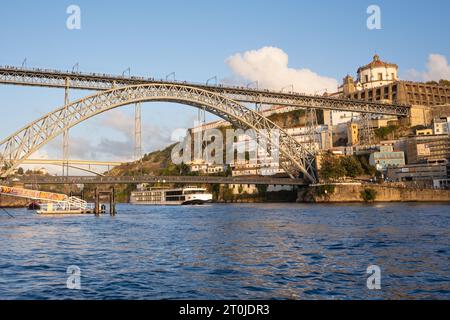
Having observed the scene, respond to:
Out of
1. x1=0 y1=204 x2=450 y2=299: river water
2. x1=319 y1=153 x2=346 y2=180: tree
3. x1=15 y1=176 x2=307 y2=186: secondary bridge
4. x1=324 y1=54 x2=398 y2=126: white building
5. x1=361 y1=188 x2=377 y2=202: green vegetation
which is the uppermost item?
x1=324 y1=54 x2=398 y2=126: white building

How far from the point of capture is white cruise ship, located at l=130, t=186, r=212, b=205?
8981 cm

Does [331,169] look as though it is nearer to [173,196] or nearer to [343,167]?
[343,167]

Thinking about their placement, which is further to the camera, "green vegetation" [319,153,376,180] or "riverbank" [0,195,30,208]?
"riverbank" [0,195,30,208]

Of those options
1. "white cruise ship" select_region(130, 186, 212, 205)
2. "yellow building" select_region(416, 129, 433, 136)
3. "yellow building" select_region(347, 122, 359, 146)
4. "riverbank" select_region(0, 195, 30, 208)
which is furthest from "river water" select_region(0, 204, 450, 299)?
"riverbank" select_region(0, 195, 30, 208)

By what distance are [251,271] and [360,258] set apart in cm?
439

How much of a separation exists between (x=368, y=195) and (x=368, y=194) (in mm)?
155

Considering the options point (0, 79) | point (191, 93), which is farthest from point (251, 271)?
point (191, 93)

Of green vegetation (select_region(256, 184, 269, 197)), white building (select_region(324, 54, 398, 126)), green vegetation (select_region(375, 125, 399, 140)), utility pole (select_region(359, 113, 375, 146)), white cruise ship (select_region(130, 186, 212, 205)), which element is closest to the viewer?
utility pole (select_region(359, 113, 375, 146))

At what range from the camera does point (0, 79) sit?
169 feet

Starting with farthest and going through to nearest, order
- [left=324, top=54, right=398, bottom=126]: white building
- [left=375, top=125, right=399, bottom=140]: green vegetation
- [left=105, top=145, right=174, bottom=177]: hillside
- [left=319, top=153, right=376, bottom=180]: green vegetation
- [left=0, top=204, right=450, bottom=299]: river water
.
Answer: [left=105, top=145, right=174, bottom=177]: hillside, [left=324, top=54, right=398, bottom=126]: white building, [left=375, top=125, right=399, bottom=140]: green vegetation, [left=319, top=153, right=376, bottom=180]: green vegetation, [left=0, top=204, right=450, bottom=299]: river water

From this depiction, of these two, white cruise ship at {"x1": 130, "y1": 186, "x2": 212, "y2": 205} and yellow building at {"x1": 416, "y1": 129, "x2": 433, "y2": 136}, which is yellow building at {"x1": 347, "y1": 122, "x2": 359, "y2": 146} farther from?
white cruise ship at {"x1": 130, "y1": 186, "x2": 212, "y2": 205}

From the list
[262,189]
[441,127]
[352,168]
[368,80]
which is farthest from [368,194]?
[368,80]

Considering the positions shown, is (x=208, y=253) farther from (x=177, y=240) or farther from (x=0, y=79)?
(x=0, y=79)
